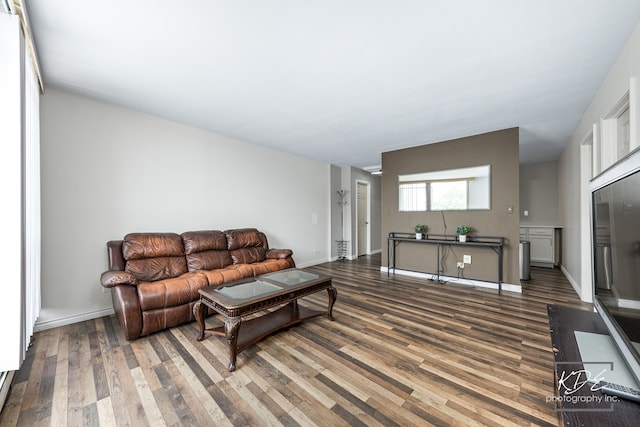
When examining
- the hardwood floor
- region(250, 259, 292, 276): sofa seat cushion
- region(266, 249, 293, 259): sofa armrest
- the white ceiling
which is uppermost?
the white ceiling

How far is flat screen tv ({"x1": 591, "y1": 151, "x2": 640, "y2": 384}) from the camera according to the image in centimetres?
94

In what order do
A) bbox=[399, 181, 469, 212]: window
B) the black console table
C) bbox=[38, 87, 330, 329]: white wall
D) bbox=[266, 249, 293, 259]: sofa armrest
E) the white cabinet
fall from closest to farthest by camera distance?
bbox=[38, 87, 330, 329]: white wall, the black console table, bbox=[266, 249, 293, 259]: sofa armrest, bbox=[399, 181, 469, 212]: window, the white cabinet

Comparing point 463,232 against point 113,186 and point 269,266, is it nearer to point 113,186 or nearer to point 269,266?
point 269,266

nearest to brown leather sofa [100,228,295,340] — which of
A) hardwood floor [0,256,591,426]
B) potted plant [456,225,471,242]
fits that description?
hardwood floor [0,256,591,426]

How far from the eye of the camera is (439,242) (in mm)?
4145

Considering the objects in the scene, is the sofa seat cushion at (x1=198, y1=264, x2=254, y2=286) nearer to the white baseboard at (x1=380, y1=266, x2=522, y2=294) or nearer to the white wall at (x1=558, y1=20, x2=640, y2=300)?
the white baseboard at (x1=380, y1=266, x2=522, y2=294)

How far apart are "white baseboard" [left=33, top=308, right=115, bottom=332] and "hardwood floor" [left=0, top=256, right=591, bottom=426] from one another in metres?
0.09

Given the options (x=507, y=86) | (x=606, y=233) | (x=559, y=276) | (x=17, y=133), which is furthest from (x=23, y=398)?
(x=559, y=276)

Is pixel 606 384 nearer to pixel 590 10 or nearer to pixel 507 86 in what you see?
pixel 590 10

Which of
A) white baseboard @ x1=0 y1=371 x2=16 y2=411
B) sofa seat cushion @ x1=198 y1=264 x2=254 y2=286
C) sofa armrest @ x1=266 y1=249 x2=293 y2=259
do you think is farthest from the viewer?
sofa armrest @ x1=266 y1=249 x2=293 y2=259

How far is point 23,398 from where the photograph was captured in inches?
61.7

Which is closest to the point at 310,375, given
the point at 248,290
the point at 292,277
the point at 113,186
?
the point at 248,290

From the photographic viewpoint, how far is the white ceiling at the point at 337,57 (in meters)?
1.60

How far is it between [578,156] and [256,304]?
4758mm
